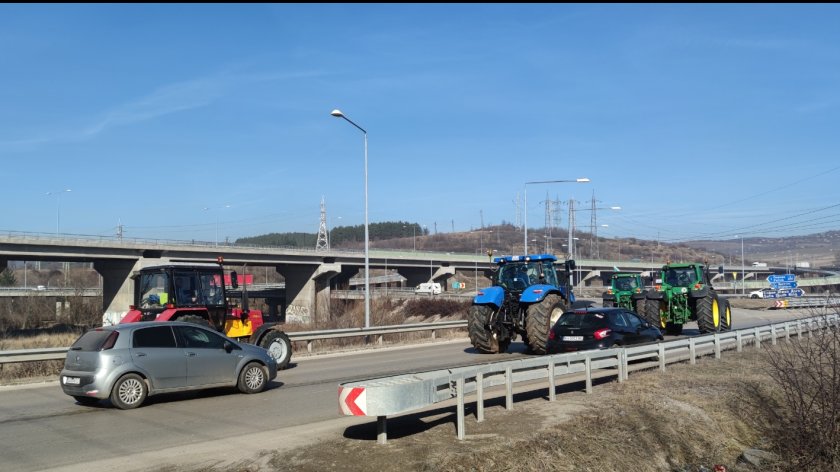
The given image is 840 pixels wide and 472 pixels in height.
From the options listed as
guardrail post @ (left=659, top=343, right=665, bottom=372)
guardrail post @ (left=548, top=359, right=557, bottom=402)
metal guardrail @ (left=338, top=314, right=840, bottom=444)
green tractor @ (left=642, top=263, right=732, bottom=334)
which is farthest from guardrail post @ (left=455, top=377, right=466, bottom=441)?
green tractor @ (left=642, top=263, right=732, bottom=334)

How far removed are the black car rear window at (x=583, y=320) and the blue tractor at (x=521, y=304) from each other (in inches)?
44.9

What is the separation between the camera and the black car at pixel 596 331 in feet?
51.9

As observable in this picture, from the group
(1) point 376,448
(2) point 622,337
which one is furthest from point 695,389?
(1) point 376,448

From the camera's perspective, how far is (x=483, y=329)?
1900cm

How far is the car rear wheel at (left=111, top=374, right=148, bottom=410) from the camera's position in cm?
1174


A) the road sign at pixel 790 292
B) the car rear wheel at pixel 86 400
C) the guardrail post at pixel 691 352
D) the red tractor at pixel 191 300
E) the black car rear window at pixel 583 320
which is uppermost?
the red tractor at pixel 191 300

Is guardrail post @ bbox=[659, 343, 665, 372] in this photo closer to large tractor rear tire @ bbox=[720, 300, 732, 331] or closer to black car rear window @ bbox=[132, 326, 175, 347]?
black car rear window @ bbox=[132, 326, 175, 347]

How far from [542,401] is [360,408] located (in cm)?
453

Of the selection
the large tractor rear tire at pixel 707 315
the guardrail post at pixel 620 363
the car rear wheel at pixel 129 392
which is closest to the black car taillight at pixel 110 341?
the car rear wheel at pixel 129 392

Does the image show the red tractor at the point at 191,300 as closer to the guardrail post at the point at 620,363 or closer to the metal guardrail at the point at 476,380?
the metal guardrail at the point at 476,380

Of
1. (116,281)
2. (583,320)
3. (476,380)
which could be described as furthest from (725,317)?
(116,281)

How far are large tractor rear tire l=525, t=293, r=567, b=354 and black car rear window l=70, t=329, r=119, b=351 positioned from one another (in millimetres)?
9925

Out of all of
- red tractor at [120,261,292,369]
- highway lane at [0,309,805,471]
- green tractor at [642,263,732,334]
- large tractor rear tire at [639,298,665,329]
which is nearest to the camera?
highway lane at [0,309,805,471]

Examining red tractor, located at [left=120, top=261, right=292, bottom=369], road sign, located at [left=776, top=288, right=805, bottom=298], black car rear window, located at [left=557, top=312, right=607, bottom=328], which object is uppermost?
red tractor, located at [left=120, top=261, right=292, bottom=369]
